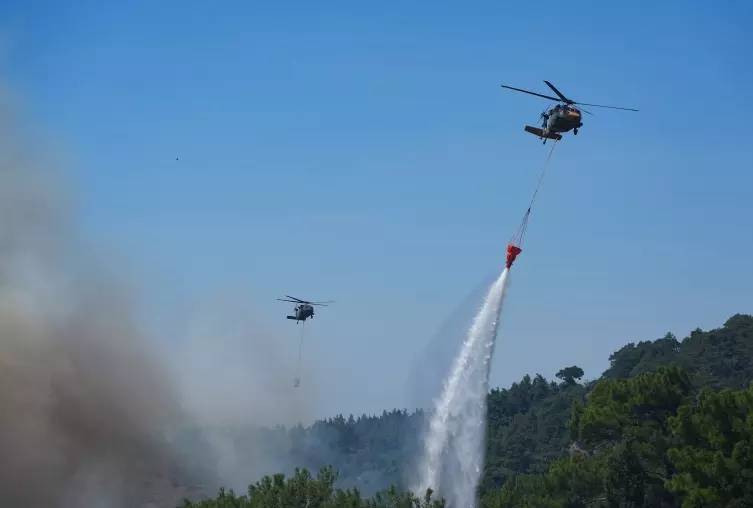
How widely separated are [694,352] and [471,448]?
133m

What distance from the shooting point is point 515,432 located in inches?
6900

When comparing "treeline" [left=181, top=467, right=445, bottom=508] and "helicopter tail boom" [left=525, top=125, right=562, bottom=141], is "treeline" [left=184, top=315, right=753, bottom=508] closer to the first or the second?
"treeline" [left=181, top=467, right=445, bottom=508]

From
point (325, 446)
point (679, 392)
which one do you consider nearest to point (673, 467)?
point (679, 392)

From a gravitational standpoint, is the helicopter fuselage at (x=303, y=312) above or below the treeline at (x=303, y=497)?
above

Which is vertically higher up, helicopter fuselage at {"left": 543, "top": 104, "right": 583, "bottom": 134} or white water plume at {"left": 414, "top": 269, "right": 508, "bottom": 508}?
helicopter fuselage at {"left": 543, "top": 104, "right": 583, "bottom": 134}

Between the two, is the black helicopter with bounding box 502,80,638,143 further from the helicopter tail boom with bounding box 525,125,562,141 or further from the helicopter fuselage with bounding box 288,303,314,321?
the helicopter fuselage with bounding box 288,303,314,321

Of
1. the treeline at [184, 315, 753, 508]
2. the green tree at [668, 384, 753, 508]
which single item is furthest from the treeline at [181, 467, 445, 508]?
the green tree at [668, 384, 753, 508]

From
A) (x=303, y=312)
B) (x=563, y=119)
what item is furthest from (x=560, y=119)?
(x=303, y=312)

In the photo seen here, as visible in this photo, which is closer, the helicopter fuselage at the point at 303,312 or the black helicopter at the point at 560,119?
the black helicopter at the point at 560,119

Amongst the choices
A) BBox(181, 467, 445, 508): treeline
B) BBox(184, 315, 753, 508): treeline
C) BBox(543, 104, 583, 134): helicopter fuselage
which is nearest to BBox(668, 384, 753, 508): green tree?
BBox(184, 315, 753, 508): treeline

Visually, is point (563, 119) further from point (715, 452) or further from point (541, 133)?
point (715, 452)

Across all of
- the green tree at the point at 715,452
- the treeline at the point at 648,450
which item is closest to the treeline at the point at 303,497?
the treeline at the point at 648,450

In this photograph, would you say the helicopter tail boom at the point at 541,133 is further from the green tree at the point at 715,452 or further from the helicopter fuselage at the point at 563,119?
the green tree at the point at 715,452

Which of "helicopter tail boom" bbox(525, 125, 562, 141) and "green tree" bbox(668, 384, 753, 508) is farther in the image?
"green tree" bbox(668, 384, 753, 508)
